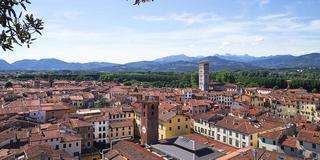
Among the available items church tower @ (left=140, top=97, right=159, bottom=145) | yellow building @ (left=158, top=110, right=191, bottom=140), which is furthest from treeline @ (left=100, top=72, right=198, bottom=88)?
church tower @ (left=140, top=97, right=159, bottom=145)

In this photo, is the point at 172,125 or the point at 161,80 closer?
the point at 172,125

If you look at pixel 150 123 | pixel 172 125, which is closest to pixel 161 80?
pixel 172 125

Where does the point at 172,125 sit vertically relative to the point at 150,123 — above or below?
below

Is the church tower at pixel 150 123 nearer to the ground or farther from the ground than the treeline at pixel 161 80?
farther from the ground

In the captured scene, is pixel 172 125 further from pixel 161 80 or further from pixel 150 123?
pixel 161 80

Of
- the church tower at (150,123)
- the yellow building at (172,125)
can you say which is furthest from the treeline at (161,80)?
the church tower at (150,123)

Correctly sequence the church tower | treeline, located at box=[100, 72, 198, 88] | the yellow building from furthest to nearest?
treeline, located at box=[100, 72, 198, 88], the yellow building, the church tower

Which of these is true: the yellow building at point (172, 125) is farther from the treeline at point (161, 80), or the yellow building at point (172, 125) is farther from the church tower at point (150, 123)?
the treeline at point (161, 80)

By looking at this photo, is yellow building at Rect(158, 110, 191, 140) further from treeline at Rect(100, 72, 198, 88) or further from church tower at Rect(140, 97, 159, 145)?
treeline at Rect(100, 72, 198, 88)

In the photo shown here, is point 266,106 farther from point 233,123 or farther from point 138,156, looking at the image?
point 138,156
